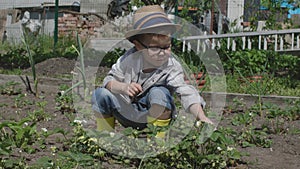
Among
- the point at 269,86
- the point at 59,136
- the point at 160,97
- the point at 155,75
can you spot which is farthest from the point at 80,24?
the point at 160,97

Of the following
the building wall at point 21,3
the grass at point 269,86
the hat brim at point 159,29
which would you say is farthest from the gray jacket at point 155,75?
the building wall at point 21,3

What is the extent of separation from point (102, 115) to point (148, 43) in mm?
489

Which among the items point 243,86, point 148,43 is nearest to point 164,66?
point 148,43

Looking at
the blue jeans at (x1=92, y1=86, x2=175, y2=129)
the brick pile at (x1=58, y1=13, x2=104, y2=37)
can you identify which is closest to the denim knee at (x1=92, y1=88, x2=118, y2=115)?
the blue jeans at (x1=92, y1=86, x2=175, y2=129)

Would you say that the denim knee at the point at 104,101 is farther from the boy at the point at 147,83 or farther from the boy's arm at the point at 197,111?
the boy's arm at the point at 197,111

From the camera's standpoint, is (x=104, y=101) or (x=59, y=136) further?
(x=59, y=136)

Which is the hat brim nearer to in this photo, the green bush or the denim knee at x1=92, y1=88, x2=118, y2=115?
the denim knee at x1=92, y1=88, x2=118, y2=115

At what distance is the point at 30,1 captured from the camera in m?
12.9

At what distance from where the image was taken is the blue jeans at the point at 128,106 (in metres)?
2.60

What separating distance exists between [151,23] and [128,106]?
18.4 inches

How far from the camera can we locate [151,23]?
2.57 meters

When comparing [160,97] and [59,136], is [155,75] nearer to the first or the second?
[160,97]

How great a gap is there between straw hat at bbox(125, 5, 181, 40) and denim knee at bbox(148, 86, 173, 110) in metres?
0.31

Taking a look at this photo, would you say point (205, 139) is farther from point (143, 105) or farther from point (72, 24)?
point (72, 24)
